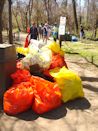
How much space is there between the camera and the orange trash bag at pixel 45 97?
673 centimetres

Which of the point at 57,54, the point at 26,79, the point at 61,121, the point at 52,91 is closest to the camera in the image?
the point at 61,121

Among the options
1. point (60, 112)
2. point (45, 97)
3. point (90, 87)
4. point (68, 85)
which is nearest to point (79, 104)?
point (68, 85)

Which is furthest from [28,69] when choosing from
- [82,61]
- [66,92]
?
[82,61]

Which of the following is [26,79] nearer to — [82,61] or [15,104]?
[15,104]

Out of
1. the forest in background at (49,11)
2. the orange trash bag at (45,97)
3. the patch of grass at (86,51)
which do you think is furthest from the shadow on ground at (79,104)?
the forest in background at (49,11)

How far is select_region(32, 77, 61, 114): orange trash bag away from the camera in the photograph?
6727 millimetres

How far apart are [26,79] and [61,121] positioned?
58.7 inches

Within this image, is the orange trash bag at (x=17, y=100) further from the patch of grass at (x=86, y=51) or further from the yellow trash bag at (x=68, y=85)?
the patch of grass at (x=86, y=51)

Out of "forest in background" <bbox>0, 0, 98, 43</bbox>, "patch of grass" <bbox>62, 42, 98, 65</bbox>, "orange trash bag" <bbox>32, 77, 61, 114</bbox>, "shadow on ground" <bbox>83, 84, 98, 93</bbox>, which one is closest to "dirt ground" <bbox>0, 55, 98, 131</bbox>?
"orange trash bag" <bbox>32, 77, 61, 114</bbox>

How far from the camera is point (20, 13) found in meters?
58.6

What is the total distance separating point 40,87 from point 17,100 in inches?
24.5

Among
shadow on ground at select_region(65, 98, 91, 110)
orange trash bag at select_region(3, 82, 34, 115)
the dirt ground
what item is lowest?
the dirt ground

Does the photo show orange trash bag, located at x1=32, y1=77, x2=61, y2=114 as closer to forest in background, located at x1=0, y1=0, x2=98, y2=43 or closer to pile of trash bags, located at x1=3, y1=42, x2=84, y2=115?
pile of trash bags, located at x1=3, y1=42, x2=84, y2=115

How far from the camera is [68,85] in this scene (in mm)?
7449
